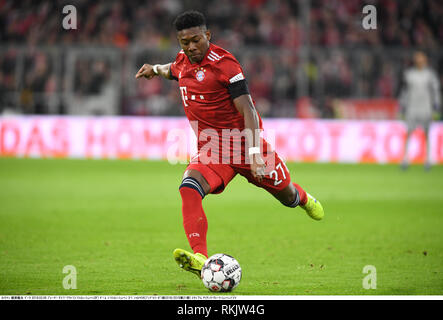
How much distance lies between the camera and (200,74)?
616 cm

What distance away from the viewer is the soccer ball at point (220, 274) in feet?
18.0

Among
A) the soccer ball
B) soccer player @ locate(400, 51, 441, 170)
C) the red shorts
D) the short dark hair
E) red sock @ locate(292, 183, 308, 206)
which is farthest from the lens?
soccer player @ locate(400, 51, 441, 170)

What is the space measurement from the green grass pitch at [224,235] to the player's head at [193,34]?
1982mm

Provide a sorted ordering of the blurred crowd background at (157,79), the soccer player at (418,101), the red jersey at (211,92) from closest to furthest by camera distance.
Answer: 1. the red jersey at (211,92)
2. the soccer player at (418,101)
3. the blurred crowd background at (157,79)

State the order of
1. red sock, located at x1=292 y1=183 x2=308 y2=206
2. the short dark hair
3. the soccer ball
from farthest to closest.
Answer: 1. red sock, located at x1=292 y1=183 x2=308 y2=206
2. the short dark hair
3. the soccer ball

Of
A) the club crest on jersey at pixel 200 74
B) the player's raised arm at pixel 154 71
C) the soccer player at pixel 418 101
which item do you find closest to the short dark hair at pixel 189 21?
the club crest on jersey at pixel 200 74

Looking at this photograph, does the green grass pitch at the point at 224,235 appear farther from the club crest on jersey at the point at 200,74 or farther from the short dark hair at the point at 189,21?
the short dark hair at the point at 189,21

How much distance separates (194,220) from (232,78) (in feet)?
4.13

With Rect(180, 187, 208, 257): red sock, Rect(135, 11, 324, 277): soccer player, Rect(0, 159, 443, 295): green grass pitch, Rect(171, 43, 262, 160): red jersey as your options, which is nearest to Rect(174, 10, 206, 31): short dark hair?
Rect(135, 11, 324, 277): soccer player

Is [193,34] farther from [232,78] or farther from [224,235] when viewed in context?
[224,235]

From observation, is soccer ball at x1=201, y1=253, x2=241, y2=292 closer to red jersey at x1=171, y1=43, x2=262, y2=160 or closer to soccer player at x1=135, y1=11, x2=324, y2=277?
soccer player at x1=135, y1=11, x2=324, y2=277

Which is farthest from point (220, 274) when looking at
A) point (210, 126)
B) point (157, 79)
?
→ point (157, 79)

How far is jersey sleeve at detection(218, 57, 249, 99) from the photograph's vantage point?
5.98 metres
